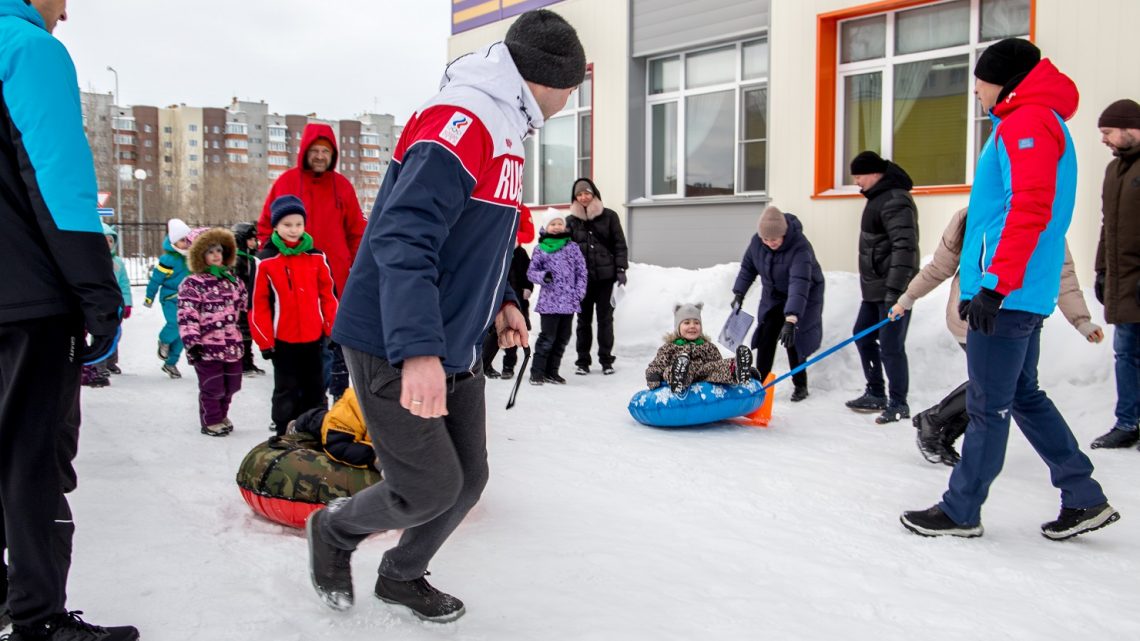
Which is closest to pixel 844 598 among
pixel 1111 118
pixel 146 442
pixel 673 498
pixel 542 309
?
pixel 673 498

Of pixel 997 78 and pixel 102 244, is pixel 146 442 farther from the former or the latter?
pixel 997 78

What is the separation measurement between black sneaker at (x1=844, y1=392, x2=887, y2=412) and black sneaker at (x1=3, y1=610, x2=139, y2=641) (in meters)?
5.65

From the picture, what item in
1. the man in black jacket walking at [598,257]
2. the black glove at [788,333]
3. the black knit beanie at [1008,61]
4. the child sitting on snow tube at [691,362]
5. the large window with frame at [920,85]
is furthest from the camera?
the large window with frame at [920,85]

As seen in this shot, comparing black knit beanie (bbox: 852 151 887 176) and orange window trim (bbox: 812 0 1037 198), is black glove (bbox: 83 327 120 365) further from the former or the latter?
orange window trim (bbox: 812 0 1037 198)

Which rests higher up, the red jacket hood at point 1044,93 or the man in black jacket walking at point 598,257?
the red jacket hood at point 1044,93

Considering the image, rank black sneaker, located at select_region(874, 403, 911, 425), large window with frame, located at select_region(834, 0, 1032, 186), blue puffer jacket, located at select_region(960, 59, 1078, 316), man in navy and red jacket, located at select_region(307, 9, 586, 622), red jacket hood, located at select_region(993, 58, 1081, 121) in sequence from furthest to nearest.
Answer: large window with frame, located at select_region(834, 0, 1032, 186) → black sneaker, located at select_region(874, 403, 911, 425) → red jacket hood, located at select_region(993, 58, 1081, 121) → blue puffer jacket, located at select_region(960, 59, 1078, 316) → man in navy and red jacket, located at select_region(307, 9, 586, 622)

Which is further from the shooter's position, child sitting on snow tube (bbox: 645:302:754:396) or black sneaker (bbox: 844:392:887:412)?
black sneaker (bbox: 844:392:887:412)

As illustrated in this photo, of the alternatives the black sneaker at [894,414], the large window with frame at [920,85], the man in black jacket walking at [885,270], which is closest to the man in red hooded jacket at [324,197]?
the man in black jacket walking at [885,270]

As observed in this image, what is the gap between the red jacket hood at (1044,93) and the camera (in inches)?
140

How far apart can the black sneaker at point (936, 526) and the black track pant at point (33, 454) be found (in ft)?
10.7

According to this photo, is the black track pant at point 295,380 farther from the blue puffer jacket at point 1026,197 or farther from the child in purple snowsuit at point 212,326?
the blue puffer jacket at point 1026,197

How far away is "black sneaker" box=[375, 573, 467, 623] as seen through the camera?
288 cm

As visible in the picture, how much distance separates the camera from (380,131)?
356ft

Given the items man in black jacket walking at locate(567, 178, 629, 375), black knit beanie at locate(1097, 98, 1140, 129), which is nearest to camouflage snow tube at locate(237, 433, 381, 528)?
black knit beanie at locate(1097, 98, 1140, 129)
